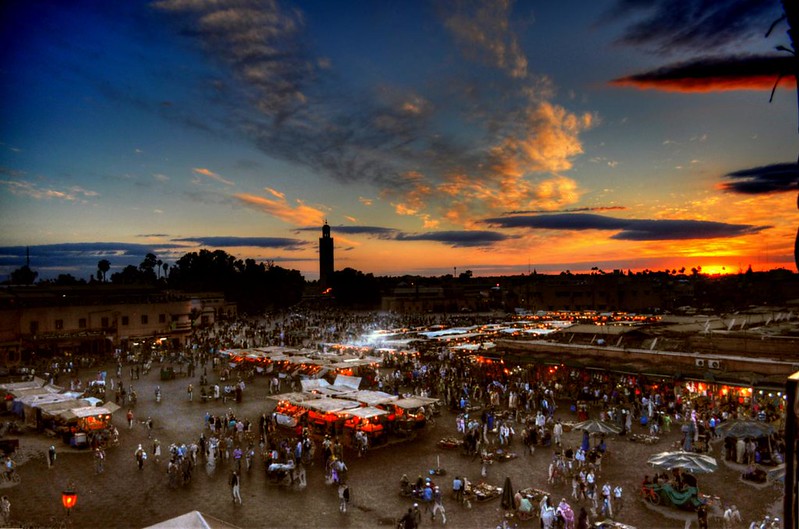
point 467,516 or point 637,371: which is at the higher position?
point 637,371

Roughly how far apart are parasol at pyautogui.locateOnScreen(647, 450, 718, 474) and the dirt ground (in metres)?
1.12

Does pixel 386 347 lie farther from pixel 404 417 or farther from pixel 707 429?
pixel 707 429

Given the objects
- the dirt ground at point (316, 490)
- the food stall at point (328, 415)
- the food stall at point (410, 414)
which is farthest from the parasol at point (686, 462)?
the food stall at point (328, 415)

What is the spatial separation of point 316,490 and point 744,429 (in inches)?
542

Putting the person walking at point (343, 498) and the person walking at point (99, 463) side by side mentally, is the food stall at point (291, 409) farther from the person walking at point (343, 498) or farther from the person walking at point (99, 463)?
the person walking at point (343, 498)

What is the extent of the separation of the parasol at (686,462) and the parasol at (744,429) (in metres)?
3.30

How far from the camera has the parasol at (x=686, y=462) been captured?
1370 centimetres

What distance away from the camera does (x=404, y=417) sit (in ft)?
70.5

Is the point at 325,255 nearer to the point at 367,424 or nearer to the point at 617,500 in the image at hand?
the point at 367,424

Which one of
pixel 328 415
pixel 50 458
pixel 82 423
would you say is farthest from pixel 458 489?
pixel 82 423

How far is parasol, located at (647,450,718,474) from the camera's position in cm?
1370

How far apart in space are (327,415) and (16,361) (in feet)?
111

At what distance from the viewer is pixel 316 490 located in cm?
1568

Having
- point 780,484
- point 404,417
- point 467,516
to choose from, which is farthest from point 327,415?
point 780,484
